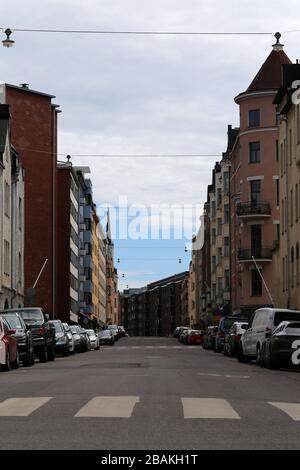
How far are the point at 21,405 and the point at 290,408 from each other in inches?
146

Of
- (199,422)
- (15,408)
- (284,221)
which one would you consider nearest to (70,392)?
(15,408)

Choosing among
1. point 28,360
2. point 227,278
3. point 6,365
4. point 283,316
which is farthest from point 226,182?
point 6,365

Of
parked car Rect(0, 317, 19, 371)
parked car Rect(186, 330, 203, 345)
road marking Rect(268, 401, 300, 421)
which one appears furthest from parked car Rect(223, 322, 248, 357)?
parked car Rect(186, 330, 203, 345)

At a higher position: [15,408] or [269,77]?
[269,77]

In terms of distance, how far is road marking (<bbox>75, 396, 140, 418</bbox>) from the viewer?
39.6ft

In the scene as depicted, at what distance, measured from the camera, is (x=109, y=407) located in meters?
13.1

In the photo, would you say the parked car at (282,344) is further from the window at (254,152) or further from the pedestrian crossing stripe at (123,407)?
the window at (254,152)

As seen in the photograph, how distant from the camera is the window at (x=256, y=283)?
80.5 meters

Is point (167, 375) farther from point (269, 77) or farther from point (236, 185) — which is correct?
point (236, 185)

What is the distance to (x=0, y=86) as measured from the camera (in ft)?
277

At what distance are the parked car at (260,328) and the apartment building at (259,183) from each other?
44.9m

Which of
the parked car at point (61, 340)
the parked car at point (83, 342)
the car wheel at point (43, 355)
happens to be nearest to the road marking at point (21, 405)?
the car wheel at point (43, 355)

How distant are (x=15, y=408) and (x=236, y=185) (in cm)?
7846

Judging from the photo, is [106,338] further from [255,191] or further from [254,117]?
[254,117]
